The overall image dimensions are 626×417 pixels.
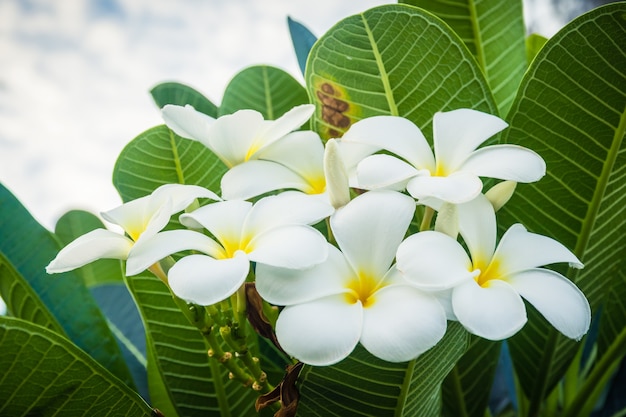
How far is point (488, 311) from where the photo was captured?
0.33m

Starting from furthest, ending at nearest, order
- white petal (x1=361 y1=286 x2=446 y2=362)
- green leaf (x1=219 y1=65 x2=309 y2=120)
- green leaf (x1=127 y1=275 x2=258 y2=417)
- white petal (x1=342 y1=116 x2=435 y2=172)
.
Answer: green leaf (x1=219 y1=65 x2=309 y2=120) < green leaf (x1=127 y1=275 x2=258 y2=417) < white petal (x1=342 y1=116 x2=435 y2=172) < white petal (x1=361 y1=286 x2=446 y2=362)

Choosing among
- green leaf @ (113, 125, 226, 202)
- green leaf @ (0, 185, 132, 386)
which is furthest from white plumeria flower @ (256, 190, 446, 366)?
green leaf @ (0, 185, 132, 386)

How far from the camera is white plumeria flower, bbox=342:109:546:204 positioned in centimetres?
38

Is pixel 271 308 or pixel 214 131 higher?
pixel 214 131

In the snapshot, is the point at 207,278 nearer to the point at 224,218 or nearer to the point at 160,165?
the point at 224,218

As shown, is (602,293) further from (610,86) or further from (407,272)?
(407,272)

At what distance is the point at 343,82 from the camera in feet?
1.81

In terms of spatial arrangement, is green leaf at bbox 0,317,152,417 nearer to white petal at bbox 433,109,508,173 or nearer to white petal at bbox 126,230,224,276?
white petal at bbox 126,230,224,276

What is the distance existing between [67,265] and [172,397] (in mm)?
227

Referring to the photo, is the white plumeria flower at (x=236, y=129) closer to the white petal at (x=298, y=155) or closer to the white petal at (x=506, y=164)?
the white petal at (x=298, y=155)

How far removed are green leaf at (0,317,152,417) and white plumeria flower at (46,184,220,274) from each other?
0.05m

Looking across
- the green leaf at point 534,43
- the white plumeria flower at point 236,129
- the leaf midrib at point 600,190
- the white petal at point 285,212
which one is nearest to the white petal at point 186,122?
→ the white plumeria flower at point 236,129

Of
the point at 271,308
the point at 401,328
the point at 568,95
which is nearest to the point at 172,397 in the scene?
the point at 271,308

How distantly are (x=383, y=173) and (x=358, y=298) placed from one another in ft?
0.26
